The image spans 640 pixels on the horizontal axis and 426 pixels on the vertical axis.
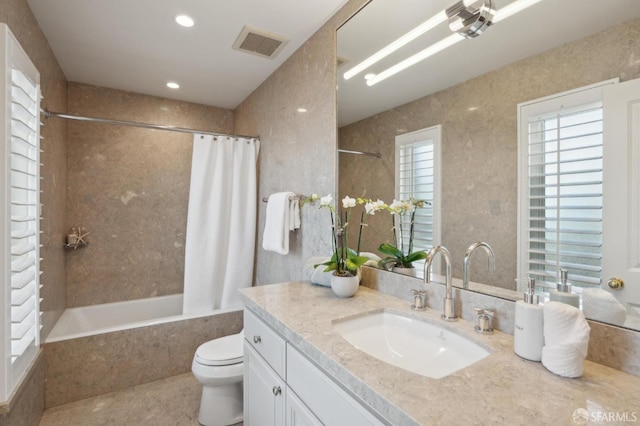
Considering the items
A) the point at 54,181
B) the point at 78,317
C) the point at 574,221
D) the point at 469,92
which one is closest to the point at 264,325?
the point at 574,221

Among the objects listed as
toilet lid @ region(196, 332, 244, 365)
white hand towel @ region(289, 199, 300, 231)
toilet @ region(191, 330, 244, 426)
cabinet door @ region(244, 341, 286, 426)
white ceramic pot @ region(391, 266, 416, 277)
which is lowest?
toilet @ region(191, 330, 244, 426)

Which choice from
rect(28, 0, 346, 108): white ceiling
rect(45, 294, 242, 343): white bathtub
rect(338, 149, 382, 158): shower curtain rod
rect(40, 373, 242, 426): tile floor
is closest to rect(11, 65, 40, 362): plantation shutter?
rect(28, 0, 346, 108): white ceiling

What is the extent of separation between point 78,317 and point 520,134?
11.3ft

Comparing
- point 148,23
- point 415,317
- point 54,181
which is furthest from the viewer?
point 54,181

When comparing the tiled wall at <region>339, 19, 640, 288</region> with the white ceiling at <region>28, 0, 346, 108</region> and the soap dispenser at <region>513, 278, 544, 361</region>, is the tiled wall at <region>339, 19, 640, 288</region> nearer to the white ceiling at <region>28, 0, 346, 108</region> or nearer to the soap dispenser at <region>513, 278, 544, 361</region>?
the soap dispenser at <region>513, 278, 544, 361</region>

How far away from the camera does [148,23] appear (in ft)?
6.11

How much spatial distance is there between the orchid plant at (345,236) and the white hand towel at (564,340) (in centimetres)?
78

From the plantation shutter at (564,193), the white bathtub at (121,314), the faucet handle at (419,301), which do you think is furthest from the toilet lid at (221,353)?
the plantation shutter at (564,193)

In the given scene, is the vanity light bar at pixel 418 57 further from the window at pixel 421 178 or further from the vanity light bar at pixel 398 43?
the window at pixel 421 178

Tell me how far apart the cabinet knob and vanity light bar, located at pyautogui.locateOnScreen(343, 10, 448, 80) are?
3.59 ft

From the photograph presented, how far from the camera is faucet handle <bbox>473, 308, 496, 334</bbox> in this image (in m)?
0.99

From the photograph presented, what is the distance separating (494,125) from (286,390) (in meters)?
1.19

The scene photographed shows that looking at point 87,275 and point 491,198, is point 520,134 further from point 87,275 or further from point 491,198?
point 87,275

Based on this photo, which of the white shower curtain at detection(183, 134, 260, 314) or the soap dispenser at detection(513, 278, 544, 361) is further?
the white shower curtain at detection(183, 134, 260, 314)
